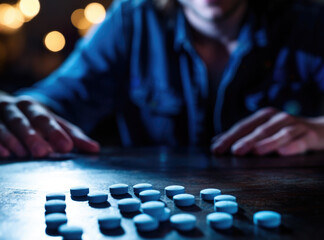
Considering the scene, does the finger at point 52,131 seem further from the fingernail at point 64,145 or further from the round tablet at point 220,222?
the round tablet at point 220,222

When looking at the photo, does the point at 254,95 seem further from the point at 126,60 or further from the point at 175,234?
the point at 175,234

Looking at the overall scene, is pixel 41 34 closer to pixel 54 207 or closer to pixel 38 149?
pixel 38 149

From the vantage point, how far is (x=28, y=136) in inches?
37.7

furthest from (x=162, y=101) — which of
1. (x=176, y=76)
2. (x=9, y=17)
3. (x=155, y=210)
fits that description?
(x=9, y=17)

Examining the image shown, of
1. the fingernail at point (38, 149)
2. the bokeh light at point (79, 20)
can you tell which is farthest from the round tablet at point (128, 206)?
the bokeh light at point (79, 20)

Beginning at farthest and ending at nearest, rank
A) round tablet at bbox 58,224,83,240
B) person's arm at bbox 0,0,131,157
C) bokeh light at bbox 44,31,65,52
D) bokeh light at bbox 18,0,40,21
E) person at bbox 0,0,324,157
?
bokeh light at bbox 44,31,65,52, bokeh light at bbox 18,0,40,21, person at bbox 0,0,324,157, person's arm at bbox 0,0,131,157, round tablet at bbox 58,224,83,240

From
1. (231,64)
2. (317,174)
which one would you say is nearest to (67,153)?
(317,174)

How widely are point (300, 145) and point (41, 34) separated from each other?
4.41 metres

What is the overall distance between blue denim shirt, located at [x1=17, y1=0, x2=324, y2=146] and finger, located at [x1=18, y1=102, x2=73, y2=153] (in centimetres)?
40

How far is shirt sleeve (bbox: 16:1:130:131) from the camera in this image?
5.24 ft

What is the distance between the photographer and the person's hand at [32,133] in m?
0.96

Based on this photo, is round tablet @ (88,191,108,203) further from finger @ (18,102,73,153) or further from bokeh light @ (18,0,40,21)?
bokeh light @ (18,0,40,21)

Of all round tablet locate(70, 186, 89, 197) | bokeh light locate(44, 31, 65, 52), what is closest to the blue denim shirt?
round tablet locate(70, 186, 89, 197)

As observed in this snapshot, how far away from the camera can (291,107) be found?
157 centimetres
